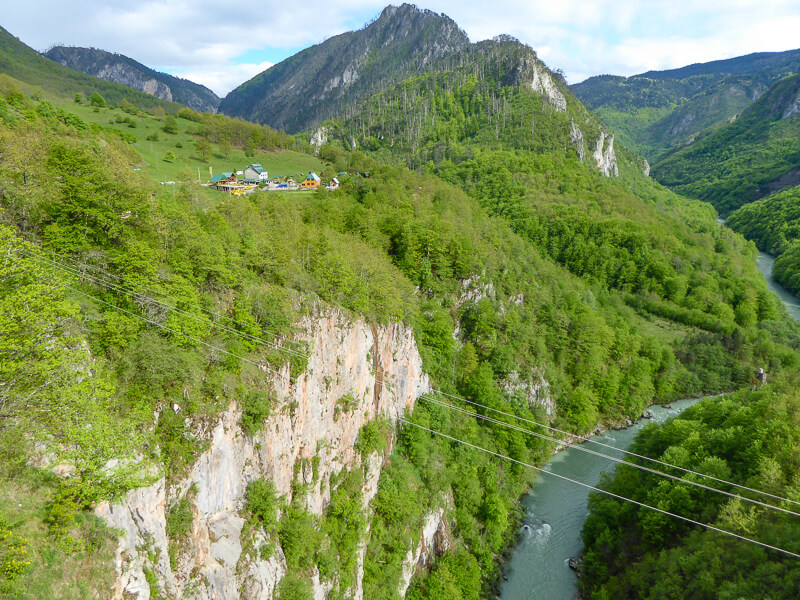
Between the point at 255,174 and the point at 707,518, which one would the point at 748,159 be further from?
the point at 707,518

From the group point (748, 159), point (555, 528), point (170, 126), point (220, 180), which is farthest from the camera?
point (748, 159)

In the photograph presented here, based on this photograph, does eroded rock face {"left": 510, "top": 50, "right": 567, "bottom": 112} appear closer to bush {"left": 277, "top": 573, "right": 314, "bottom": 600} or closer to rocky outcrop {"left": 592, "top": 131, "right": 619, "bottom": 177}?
rocky outcrop {"left": 592, "top": 131, "right": 619, "bottom": 177}

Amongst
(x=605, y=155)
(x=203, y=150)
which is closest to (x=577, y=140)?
(x=605, y=155)

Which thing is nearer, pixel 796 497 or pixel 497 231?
pixel 796 497

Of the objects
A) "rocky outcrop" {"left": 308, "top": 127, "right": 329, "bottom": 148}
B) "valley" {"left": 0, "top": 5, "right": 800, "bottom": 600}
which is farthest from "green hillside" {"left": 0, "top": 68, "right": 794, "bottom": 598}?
"rocky outcrop" {"left": 308, "top": 127, "right": 329, "bottom": 148}

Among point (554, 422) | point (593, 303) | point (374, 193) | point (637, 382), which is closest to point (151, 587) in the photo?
point (554, 422)

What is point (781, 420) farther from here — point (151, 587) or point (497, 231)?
point (497, 231)

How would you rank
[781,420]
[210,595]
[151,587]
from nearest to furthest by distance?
[151,587]
[210,595]
[781,420]
